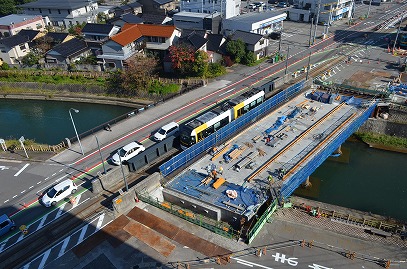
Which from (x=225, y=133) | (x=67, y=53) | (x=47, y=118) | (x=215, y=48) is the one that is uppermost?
(x=215, y=48)

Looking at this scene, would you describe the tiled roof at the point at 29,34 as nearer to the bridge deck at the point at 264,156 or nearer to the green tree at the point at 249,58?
the green tree at the point at 249,58

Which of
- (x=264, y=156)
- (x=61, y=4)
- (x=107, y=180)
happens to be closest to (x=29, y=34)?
(x=61, y=4)

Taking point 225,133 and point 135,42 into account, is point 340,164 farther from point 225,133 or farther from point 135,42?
point 135,42

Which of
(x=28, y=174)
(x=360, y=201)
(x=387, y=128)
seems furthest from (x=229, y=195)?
(x=387, y=128)

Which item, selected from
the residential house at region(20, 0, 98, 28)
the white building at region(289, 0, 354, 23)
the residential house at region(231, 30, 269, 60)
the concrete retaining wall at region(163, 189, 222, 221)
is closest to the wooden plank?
the concrete retaining wall at region(163, 189, 222, 221)

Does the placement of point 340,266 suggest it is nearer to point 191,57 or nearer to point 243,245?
point 243,245

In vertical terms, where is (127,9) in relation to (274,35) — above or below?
above
